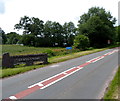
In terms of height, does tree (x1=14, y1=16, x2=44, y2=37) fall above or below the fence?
above

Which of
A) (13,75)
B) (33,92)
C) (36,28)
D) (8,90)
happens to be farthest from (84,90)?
(36,28)

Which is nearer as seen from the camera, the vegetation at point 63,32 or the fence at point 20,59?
the fence at point 20,59

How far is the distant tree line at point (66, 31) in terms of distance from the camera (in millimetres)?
56859

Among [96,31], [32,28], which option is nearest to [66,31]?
[32,28]

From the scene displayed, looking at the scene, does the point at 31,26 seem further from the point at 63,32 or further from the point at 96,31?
the point at 96,31

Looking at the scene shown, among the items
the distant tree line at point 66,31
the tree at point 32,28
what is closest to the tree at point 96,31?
the distant tree line at point 66,31

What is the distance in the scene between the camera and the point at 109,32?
58969 mm

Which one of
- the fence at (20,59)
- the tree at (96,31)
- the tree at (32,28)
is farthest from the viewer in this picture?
the tree at (32,28)

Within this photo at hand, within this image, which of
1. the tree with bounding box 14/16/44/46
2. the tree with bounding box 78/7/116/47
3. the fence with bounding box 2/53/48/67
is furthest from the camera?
the tree with bounding box 14/16/44/46

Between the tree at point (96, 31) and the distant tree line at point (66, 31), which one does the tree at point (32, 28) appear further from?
the tree at point (96, 31)

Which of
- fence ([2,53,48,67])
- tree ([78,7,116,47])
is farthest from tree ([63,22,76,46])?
fence ([2,53,48,67])

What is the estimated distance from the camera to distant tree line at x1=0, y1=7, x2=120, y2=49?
187ft

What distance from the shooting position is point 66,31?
100312mm

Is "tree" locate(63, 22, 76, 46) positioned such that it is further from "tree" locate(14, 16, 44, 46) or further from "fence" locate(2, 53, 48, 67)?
"fence" locate(2, 53, 48, 67)
